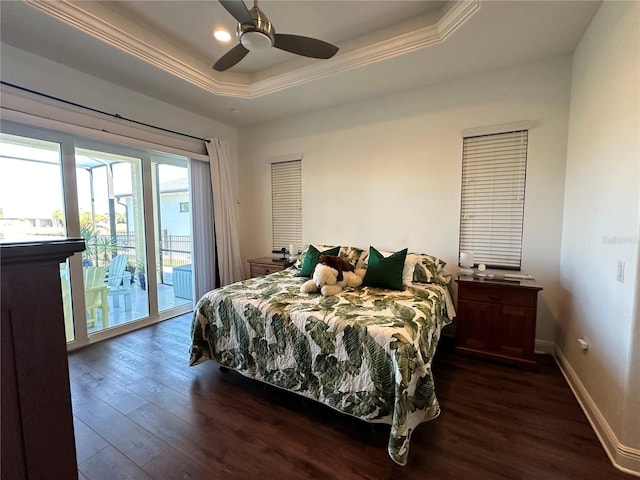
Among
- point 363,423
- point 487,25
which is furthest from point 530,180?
point 363,423

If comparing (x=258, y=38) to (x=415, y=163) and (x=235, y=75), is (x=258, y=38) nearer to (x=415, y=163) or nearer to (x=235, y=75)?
(x=235, y=75)

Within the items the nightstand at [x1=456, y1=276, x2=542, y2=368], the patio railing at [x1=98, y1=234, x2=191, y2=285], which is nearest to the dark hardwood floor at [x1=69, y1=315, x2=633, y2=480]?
the nightstand at [x1=456, y1=276, x2=542, y2=368]

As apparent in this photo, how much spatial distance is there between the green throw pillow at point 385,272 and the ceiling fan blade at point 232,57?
2125mm

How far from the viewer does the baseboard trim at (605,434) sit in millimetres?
1514

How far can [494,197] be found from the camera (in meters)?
2.92

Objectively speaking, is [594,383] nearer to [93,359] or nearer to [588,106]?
[588,106]

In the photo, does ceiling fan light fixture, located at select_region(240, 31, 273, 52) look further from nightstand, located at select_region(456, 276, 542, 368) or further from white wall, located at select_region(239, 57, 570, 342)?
nightstand, located at select_region(456, 276, 542, 368)

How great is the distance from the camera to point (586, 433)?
1.77 metres

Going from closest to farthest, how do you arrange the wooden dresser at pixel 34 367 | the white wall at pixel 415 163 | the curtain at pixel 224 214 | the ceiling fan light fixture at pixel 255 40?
the wooden dresser at pixel 34 367 → the ceiling fan light fixture at pixel 255 40 → the white wall at pixel 415 163 → the curtain at pixel 224 214

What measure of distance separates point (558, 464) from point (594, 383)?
0.70 metres

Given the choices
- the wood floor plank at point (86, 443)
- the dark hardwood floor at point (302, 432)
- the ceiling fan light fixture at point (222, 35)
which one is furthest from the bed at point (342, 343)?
the ceiling fan light fixture at point (222, 35)

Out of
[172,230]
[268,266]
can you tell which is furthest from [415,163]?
[172,230]

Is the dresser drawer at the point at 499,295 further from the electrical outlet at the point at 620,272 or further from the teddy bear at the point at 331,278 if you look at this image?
the teddy bear at the point at 331,278

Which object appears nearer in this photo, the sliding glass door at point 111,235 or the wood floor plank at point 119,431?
A: the wood floor plank at point 119,431
